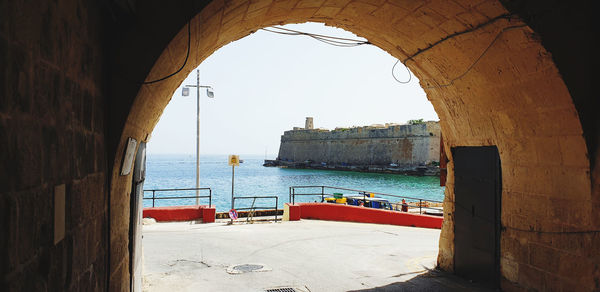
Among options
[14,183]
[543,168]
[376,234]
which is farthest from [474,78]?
[376,234]

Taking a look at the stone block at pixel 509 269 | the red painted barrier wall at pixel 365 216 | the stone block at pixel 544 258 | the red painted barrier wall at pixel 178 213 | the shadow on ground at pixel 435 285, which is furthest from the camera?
the red painted barrier wall at pixel 365 216

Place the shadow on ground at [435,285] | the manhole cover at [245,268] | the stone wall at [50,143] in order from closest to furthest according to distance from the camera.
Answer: the stone wall at [50,143]
the shadow on ground at [435,285]
the manhole cover at [245,268]

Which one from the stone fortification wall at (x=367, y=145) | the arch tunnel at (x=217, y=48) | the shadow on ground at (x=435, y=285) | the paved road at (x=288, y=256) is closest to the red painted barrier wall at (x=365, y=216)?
the paved road at (x=288, y=256)

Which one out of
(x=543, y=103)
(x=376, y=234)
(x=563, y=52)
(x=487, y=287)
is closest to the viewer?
(x=563, y=52)

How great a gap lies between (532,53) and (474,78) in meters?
1.06

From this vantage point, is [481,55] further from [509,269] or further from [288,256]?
[288,256]

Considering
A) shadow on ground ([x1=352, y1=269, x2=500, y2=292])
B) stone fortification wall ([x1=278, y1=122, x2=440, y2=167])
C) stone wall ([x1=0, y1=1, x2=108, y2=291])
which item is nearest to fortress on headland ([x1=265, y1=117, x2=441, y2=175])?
stone fortification wall ([x1=278, y1=122, x2=440, y2=167])

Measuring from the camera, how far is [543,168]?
15.5 ft

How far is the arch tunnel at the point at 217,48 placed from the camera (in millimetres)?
1760

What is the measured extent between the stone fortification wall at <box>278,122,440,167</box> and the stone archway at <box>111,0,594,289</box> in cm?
5441

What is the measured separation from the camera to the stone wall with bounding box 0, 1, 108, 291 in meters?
1.53

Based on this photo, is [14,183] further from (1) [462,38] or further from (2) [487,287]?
(2) [487,287]

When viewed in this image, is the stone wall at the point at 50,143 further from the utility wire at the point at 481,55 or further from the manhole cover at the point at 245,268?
the utility wire at the point at 481,55

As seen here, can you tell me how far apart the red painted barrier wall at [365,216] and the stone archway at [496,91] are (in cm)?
758
